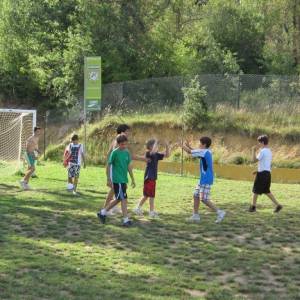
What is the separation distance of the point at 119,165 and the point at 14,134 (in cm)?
1568

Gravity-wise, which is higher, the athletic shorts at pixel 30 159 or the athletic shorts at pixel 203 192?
→ the athletic shorts at pixel 203 192

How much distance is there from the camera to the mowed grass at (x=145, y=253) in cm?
641

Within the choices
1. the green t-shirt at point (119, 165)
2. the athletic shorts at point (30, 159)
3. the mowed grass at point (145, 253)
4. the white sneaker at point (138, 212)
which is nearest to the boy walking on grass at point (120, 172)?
the green t-shirt at point (119, 165)

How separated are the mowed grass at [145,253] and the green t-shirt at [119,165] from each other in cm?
79

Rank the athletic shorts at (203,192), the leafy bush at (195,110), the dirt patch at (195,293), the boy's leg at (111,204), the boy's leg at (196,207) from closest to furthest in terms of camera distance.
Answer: the dirt patch at (195,293)
the boy's leg at (111,204)
the athletic shorts at (203,192)
the boy's leg at (196,207)
the leafy bush at (195,110)

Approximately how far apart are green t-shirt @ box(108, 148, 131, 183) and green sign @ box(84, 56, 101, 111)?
13.1 m

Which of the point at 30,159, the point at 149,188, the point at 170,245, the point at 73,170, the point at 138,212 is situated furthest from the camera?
the point at 30,159

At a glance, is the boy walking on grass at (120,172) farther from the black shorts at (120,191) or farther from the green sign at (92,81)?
the green sign at (92,81)

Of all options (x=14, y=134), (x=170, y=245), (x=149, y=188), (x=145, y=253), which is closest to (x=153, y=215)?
(x=149, y=188)

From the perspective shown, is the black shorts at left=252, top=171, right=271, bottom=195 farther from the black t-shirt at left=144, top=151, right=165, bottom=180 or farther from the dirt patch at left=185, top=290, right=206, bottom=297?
the dirt patch at left=185, top=290, right=206, bottom=297

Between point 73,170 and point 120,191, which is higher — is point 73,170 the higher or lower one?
the lower one

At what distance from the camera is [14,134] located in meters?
24.9

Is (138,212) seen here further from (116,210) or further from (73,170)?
(73,170)

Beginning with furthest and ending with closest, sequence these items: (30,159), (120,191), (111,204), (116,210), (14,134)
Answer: (14,134) → (30,159) → (116,210) → (111,204) → (120,191)
